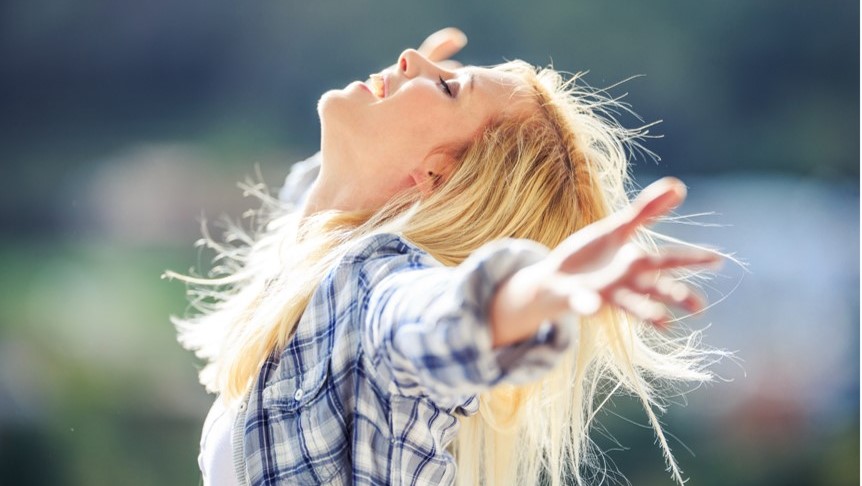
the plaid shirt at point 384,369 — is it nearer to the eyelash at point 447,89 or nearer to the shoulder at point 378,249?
the shoulder at point 378,249

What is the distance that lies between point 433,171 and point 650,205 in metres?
0.47

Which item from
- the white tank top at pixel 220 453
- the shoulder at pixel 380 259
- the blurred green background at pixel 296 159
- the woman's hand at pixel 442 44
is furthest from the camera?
the blurred green background at pixel 296 159

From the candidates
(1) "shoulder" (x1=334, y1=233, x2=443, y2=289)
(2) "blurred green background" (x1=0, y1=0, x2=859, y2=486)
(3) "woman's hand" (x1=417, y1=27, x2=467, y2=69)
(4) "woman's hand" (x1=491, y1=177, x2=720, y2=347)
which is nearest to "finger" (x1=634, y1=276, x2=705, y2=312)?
(4) "woman's hand" (x1=491, y1=177, x2=720, y2=347)

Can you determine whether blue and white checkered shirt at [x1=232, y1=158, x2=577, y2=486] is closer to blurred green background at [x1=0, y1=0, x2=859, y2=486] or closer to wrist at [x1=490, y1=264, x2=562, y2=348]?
wrist at [x1=490, y1=264, x2=562, y2=348]

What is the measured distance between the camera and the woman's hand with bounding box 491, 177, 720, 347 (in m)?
0.45

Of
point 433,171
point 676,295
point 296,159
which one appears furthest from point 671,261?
point 296,159

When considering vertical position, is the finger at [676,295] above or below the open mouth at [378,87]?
below

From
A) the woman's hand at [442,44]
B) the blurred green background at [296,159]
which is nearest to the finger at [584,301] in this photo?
the woman's hand at [442,44]

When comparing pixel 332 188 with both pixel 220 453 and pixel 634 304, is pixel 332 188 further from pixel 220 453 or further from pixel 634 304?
pixel 634 304

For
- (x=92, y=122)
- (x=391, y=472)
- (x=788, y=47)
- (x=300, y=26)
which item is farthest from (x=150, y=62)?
(x=391, y=472)

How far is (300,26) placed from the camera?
2.24 m

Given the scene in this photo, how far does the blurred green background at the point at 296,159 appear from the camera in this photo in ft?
6.72

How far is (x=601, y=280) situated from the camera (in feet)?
1.51

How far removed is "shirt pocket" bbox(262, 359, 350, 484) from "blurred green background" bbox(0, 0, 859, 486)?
1.32 m
